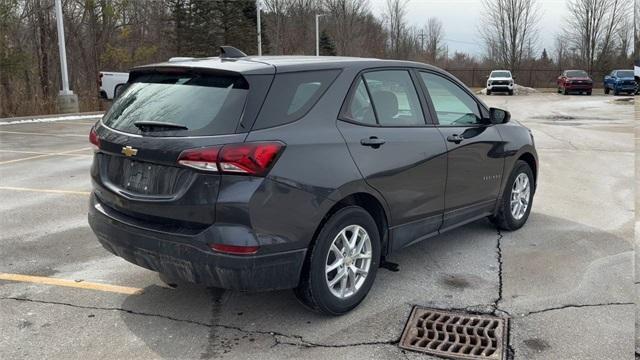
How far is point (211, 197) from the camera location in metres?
3.34

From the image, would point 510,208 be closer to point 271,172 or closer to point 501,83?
point 271,172

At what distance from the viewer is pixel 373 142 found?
4039 millimetres

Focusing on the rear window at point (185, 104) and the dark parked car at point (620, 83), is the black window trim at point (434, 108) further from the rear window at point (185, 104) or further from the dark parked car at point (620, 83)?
the dark parked car at point (620, 83)

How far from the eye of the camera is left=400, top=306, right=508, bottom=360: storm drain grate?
347 cm

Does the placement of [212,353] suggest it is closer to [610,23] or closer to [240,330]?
[240,330]

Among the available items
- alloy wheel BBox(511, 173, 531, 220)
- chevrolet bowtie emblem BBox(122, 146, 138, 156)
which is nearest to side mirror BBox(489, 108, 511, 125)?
alloy wheel BBox(511, 173, 531, 220)

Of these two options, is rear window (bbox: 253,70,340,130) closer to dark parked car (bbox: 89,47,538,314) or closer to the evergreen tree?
dark parked car (bbox: 89,47,538,314)

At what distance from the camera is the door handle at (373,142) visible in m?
3.98

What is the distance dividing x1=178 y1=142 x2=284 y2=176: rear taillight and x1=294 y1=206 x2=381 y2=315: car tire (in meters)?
0.66

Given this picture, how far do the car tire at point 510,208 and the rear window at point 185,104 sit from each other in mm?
3249

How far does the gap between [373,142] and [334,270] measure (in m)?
0.93

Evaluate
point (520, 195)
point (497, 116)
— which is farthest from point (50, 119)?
point (497, 116)

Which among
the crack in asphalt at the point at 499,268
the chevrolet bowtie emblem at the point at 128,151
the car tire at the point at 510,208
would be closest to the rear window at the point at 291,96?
the chevrolet bowtie emblem at the point at 128,151

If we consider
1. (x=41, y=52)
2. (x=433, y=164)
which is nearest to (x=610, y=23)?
(x=41, y=52)
